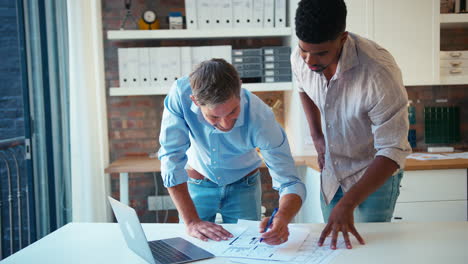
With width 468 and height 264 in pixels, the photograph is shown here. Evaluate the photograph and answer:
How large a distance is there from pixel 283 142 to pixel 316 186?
1.54 metres

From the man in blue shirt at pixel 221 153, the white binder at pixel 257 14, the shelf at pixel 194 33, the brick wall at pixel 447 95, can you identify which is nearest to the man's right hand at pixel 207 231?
the man in blue shirt at pixel 221 153

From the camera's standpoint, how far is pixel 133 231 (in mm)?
1216

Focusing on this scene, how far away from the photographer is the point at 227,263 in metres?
1.20

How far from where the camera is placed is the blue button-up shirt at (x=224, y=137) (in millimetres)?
1563

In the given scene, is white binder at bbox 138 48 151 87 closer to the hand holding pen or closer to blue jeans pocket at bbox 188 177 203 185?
blue jeans pocket at bbox 188 177 203 185

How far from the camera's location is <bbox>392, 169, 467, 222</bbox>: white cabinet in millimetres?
2881

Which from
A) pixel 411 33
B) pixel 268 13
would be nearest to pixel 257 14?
pixel 268 13

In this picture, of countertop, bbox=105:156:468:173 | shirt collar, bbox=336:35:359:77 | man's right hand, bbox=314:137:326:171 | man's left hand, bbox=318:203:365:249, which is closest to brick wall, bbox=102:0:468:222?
countertop, bbox=105:156:468:173

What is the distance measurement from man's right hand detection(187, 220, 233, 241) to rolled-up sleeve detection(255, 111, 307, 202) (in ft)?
0.87

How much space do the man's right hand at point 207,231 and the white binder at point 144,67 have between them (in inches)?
79.8

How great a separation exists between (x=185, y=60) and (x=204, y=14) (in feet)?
1.24

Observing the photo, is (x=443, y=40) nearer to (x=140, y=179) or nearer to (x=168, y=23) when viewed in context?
(x=168, y=23)

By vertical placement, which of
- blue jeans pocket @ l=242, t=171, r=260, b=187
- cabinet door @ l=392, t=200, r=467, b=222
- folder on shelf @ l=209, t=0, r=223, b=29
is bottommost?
cabinet door @ l=392, t=200, r=467, b=222

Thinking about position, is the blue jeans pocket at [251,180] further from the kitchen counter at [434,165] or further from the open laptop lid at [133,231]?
the kitchen counter at [434,165]
